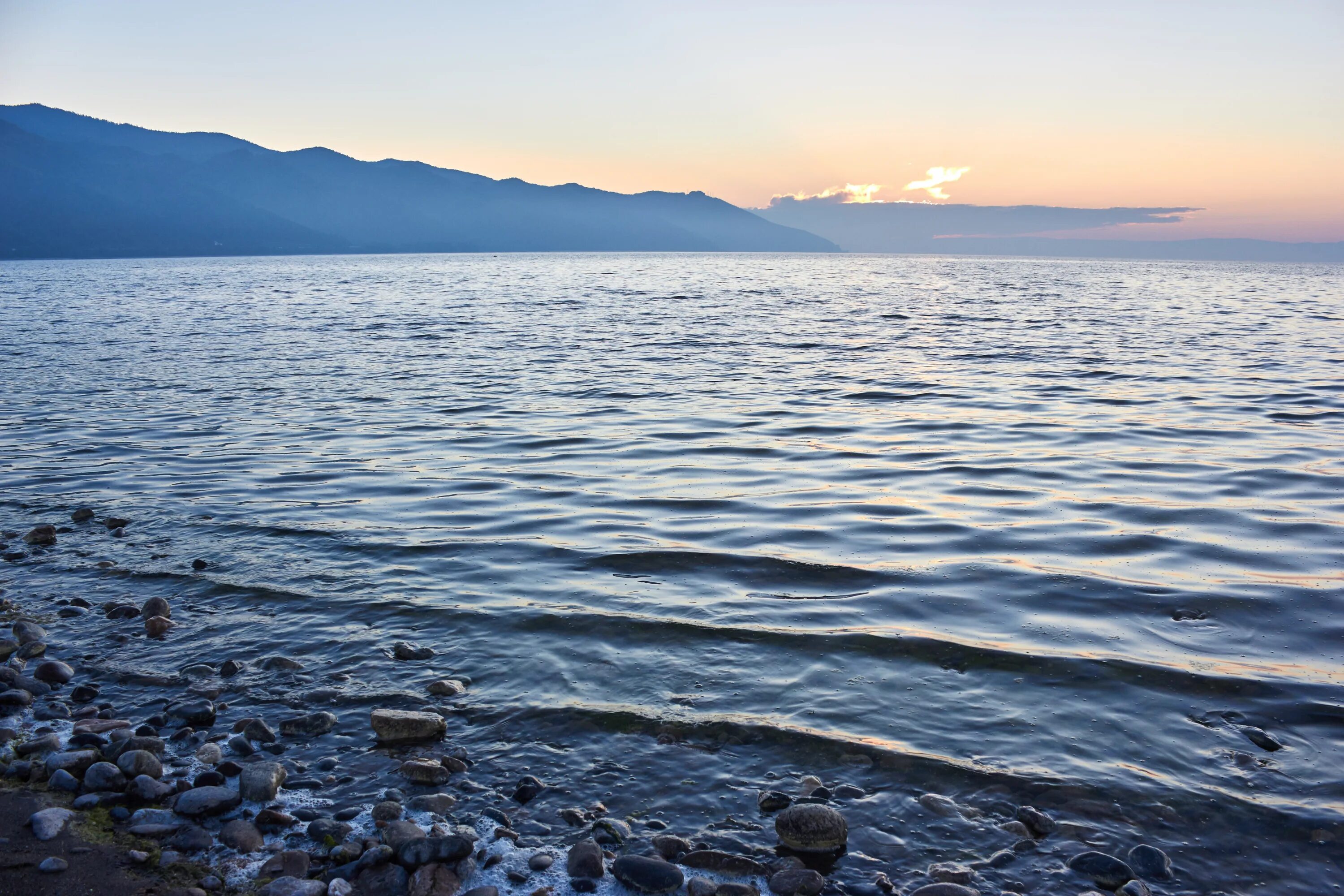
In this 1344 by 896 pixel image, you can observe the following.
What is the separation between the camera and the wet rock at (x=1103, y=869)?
4.39 metres

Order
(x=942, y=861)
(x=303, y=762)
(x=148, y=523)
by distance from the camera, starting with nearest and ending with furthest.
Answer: (x=942, y=861) → (x=303, y=762) → (x=148, y=523)

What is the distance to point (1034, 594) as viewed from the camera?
8258mm

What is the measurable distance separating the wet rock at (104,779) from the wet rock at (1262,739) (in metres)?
7.13

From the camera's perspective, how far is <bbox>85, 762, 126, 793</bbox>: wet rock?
16.7ft

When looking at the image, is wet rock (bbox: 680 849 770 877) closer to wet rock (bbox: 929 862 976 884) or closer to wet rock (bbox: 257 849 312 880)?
wet rock (bbox: 929 862 976 884)

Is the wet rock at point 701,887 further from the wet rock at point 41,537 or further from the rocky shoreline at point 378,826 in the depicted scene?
the wet rock at point 41,537

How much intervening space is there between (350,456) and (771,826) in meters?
11.3

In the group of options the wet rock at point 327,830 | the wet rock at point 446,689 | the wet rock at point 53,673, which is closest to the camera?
the wet rock at point 327,830

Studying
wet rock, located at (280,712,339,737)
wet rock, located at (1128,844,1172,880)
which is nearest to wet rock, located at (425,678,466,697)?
wet rock, located at (280,712,339,737)

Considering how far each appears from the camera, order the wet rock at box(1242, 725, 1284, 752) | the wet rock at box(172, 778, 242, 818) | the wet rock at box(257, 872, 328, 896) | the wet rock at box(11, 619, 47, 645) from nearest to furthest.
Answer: the wet rock at box(257, 872, 328, 896) < the wet rock at box(172, 778, 242, 818) < the wet rock at box(1242, 725, 1284, 752) < the wet rock at box(11, 619, 47, 645)

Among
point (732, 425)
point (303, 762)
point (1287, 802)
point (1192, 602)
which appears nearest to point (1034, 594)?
point (1192, 602)

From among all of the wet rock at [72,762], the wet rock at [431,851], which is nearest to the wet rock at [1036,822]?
the wet rock at [431,851]

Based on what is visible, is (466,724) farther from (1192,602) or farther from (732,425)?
(732,425)

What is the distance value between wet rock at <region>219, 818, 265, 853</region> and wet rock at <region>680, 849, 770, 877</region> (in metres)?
2.27
